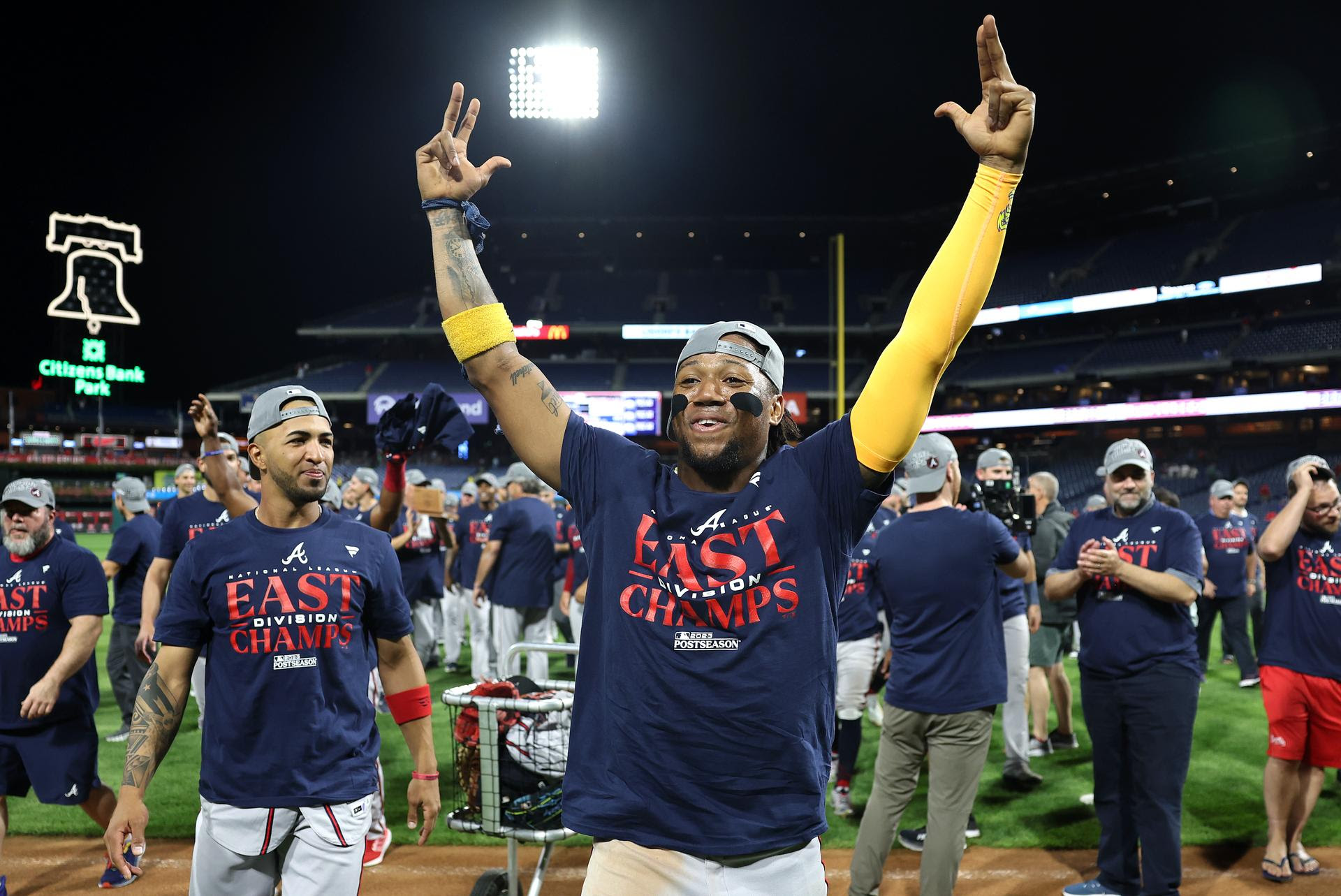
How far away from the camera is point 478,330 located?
232 centimetres

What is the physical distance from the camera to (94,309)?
5741 centimetres

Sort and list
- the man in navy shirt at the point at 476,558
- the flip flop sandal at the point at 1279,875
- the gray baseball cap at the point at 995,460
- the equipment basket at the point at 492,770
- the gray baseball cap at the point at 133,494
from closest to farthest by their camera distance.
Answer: the equipment basket at the point at 492,770
the flip flop sandal at the point at 1279,875
the gray baseball cap at the point at 995,460
the gray baseball cap at the point at 133,494
the man in navy shirt at the point at 476,558

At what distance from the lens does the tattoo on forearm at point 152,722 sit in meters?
3.29

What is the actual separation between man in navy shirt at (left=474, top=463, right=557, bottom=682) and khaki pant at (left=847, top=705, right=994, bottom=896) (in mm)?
5448

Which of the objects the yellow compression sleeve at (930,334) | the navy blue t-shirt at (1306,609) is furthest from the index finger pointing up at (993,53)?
the navy blue t-shirt at (1306,609)

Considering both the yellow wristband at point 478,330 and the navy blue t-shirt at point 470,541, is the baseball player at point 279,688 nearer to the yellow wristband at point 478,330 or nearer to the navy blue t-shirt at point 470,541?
the yellow wristband at point 478,330

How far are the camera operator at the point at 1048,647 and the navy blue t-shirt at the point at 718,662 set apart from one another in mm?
6309

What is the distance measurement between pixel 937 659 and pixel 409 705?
8.83 ft

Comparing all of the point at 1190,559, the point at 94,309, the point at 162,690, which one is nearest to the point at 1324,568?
the point at 1190,559

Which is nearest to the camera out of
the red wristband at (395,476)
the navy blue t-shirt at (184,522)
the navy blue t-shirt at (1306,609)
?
the red wristband at (395,476)

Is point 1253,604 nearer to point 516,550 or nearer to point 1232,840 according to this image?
point 1232,840

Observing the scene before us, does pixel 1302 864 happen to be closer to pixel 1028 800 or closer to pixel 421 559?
pixel 1028 800

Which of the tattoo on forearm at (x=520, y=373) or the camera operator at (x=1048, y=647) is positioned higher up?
the tattoo on forearm at (x=520, y=373)

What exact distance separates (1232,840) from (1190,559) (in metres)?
2.37
